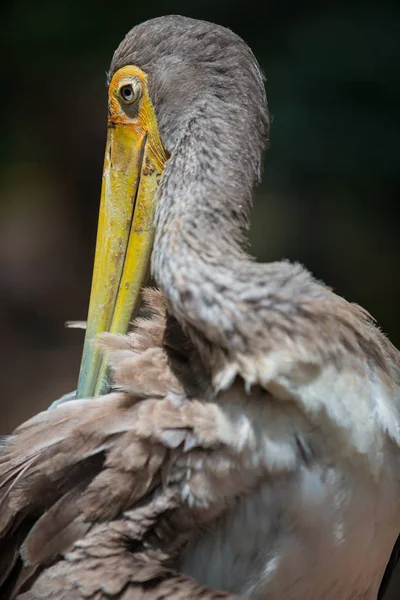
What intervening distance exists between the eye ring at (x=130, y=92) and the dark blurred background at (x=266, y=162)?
2626mm

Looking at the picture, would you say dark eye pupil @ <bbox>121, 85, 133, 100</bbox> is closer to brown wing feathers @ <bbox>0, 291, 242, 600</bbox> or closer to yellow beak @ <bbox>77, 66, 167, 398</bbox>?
yellow beak @ <bbox>77, 66, 167, 398</bbox>

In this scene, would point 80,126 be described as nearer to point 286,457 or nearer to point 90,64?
point 90,64

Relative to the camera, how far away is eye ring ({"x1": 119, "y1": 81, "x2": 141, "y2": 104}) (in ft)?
8.66

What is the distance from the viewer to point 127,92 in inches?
105

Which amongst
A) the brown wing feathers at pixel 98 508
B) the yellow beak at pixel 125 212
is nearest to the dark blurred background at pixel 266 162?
the yellow beak at pixel 125 212

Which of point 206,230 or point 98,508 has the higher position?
point 206,230

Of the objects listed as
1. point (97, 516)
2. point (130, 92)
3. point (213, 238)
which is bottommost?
point (97, 516)

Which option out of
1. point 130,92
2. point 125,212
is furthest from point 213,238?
point 130,92

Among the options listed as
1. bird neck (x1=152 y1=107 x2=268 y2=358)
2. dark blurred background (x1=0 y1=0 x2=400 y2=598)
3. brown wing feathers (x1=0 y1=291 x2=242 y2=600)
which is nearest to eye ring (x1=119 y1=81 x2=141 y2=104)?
bird neck (x1=152 y1=107 x2=268 y2=358)

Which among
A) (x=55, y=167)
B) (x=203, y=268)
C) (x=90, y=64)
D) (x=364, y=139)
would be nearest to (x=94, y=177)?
(x=55, y=167)

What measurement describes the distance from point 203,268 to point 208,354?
0.20 m

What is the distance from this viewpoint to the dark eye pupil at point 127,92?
104 inches

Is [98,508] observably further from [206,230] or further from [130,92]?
[130,92]

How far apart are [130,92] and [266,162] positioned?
2.77 meters
